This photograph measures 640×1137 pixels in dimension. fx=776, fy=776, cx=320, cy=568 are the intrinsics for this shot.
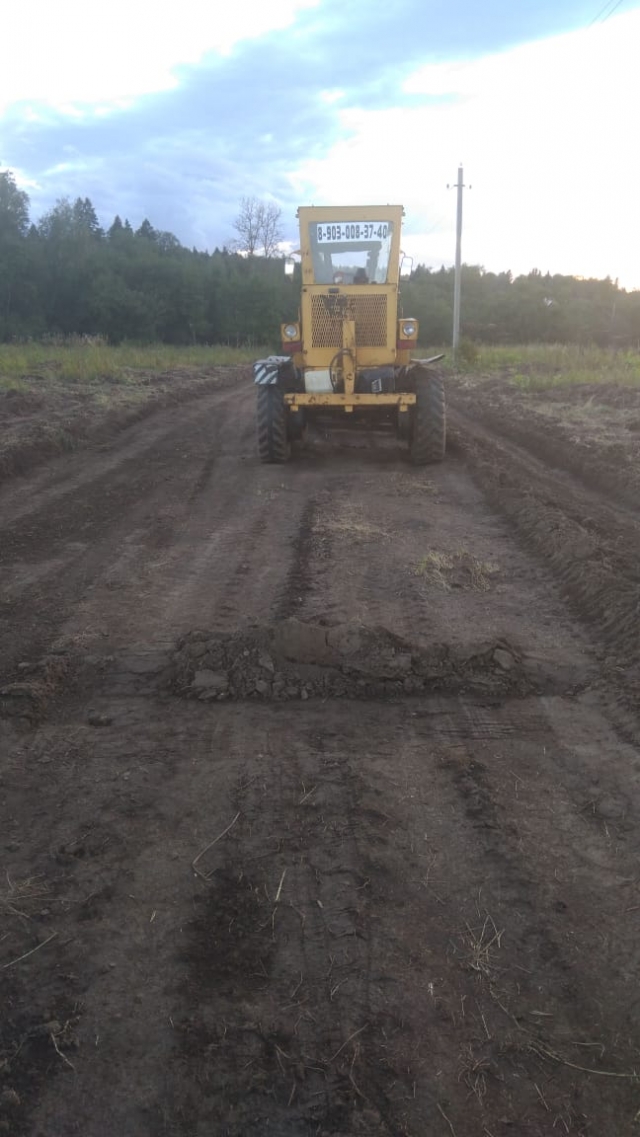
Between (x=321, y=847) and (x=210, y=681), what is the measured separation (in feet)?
5.17

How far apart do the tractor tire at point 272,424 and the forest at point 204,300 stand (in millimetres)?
43643

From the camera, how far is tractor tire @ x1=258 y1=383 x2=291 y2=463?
35.9 ft

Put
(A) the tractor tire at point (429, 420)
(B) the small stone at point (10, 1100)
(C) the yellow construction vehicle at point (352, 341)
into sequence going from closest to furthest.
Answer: (B) the small stone at point (10, 1100) → (A) the tractor tire at point (429, 420) → (C) the yellow construction vehicle at point (352, 341)

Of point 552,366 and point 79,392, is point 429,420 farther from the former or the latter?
point 552,366

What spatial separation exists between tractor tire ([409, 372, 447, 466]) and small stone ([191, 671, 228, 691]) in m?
6.97

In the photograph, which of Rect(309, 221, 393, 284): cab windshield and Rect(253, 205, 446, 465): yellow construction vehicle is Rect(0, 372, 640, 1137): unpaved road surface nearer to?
Rect(253, 205, 446, 465): yellow construction vehicle

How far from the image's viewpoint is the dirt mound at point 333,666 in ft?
14.4

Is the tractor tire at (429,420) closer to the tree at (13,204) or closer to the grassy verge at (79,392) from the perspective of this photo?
the grassy verge at (79,392)

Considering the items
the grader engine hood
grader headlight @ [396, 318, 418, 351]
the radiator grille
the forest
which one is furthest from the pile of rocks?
the forest

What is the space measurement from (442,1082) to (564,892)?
3.07ft

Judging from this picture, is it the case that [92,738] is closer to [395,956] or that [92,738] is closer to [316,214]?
[395,956]

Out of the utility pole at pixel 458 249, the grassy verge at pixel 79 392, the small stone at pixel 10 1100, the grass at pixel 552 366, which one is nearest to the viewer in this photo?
the small stone at pixel 10 1100

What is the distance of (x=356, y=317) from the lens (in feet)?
36.5

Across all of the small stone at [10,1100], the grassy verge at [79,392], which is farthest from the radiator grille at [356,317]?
the small stone at [10,1100]
